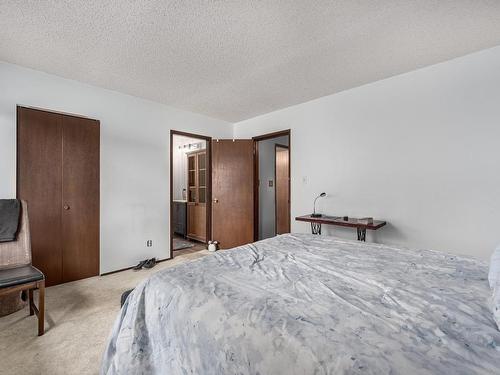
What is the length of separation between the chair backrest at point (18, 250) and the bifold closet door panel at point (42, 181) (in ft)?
1.94

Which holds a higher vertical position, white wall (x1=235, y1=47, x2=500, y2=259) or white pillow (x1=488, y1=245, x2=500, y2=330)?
white wall (x1=235, y1=47, x2=500, y2=259)

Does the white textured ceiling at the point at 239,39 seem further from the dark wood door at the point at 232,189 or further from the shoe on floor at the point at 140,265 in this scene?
the shoe on floor at the point at 140,265

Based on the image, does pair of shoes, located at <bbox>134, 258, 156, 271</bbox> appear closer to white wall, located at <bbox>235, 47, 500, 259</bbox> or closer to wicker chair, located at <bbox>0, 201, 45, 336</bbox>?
wicker chair, located at <bbox>0, 201, 45, 336</bbox>

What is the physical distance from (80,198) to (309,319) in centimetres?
323

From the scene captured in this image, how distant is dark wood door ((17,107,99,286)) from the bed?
2.27 meters

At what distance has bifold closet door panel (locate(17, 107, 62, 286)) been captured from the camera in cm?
266

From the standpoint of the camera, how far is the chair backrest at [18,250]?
7.03 feet

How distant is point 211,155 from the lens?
15.0 feet

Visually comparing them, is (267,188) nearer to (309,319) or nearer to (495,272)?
(495,272)

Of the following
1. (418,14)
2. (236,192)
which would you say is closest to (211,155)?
(236,192)

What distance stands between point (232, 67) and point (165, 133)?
5.72ft

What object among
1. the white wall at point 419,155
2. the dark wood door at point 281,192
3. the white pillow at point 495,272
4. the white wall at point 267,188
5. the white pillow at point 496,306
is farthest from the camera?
the dark wood door at point 281,192

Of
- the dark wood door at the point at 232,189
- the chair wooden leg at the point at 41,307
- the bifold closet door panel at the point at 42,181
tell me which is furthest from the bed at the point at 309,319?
the dark wood door at the point at 232,189

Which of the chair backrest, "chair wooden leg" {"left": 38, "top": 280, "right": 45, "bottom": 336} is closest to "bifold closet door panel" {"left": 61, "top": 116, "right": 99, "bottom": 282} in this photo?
the chair backrest
